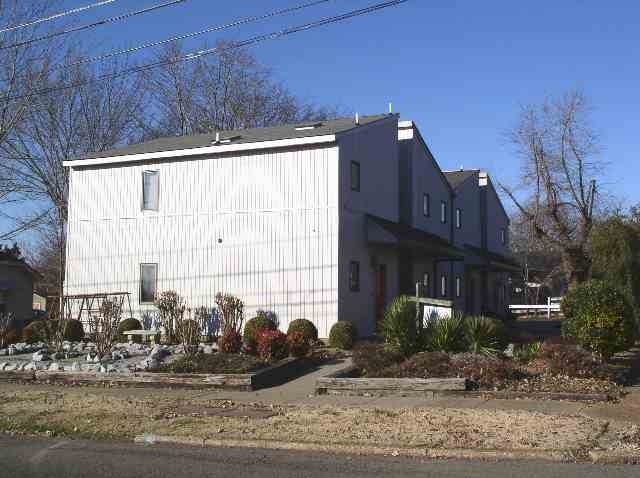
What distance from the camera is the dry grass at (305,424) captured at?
31.6 ft

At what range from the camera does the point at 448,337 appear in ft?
53.3

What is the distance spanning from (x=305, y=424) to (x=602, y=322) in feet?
24.8

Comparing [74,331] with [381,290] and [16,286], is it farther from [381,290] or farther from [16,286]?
[16,286]

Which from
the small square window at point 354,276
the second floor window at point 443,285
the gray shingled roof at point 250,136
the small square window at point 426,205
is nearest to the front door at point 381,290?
the small square window at point 354,276

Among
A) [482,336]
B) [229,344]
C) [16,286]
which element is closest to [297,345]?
[229,344]

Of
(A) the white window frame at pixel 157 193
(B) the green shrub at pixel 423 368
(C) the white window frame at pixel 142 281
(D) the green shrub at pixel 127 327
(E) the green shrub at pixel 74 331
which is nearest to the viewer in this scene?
(B) the green shrub at pixel 423 368

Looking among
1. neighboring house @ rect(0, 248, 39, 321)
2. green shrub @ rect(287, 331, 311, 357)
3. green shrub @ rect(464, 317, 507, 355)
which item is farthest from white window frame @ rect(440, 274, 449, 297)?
neighboring house @ rect(0, 248, 39, 321)

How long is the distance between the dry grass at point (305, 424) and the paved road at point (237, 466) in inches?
20.6

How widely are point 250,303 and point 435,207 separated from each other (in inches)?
475

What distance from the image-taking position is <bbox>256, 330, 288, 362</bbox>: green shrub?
1730cm

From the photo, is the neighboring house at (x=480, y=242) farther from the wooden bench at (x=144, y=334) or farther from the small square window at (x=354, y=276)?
the wooden bench at (x=144, y=334)

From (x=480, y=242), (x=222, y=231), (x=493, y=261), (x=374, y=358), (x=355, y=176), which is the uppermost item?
(x=355, y=176)

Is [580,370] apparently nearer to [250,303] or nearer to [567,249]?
[250,303]

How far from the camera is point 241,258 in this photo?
24.4 m
